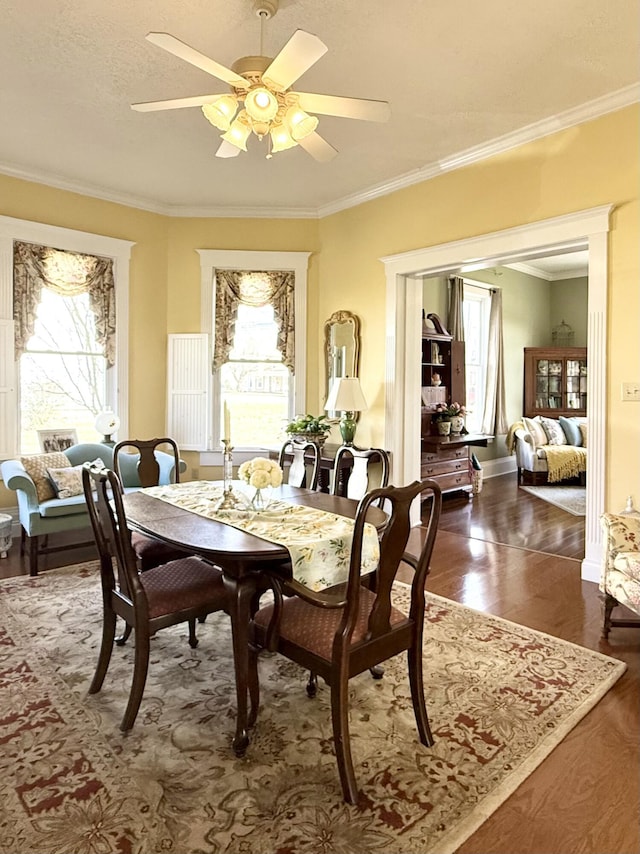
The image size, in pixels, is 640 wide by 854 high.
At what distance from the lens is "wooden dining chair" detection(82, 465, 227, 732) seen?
2.12 m

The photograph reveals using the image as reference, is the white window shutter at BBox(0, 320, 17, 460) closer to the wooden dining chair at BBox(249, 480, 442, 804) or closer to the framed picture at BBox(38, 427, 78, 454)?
the framed picture at BBox(38, 427, 78, 454)

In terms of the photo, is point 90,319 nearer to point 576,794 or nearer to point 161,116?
point 161,116

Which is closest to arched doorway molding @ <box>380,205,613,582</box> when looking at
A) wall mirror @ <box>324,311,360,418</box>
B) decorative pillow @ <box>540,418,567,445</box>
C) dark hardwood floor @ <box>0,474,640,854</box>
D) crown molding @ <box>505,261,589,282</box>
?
wall mirror @ <box>324,311,360,418</box>

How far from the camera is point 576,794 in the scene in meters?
1.81

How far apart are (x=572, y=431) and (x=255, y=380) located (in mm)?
5003

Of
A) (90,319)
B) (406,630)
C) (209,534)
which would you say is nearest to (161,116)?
(90,319)

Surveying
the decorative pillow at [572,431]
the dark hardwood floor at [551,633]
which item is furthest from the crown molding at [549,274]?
the dark hardwood floor at [551,633]

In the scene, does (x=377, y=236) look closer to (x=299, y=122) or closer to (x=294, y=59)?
(x=299, y=122)

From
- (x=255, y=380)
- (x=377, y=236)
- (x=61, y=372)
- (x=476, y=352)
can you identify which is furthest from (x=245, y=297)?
(x=476, y=352)

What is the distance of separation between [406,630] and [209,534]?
86cm

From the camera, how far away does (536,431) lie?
7820 millimetres

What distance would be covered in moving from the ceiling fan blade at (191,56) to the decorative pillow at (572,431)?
279 inches

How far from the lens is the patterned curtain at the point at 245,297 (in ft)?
18.6

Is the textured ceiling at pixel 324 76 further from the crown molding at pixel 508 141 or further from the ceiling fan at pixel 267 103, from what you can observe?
the ceiling fan at pixel 267 103
